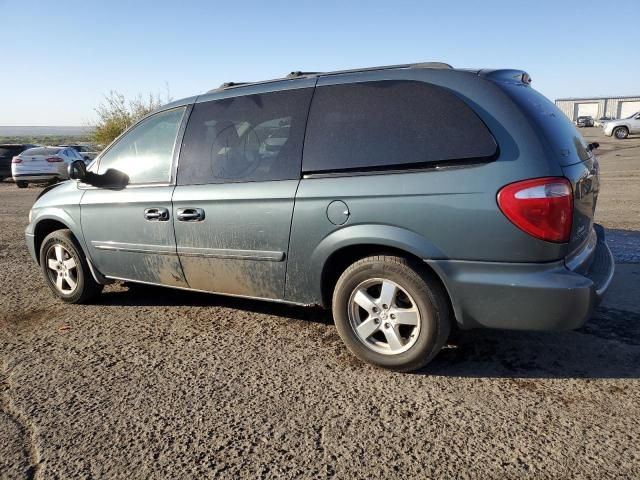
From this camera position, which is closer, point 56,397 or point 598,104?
point 56,397

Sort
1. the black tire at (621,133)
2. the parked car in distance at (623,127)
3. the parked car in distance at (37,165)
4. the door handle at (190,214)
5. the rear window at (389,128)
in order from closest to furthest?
the rear window at (389,128) → the door handle at (190,214) → the parked car in distance at (37,165) → the parked car in distance at (623,127) → the black tire at (621,133)

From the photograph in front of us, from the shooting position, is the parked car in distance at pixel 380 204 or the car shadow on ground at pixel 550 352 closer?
the parked car in distance at pixel 380 204

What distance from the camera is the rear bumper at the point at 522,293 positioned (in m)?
2.62

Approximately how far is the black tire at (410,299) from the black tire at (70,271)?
263 centimetres

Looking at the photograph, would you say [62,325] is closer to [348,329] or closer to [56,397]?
[56,397]

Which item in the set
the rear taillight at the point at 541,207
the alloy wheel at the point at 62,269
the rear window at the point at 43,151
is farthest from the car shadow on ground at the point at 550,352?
the rear window at the point at 43,151

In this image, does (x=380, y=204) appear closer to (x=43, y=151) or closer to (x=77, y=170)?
(x=77, y=170)

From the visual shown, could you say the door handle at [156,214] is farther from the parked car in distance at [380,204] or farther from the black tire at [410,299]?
the black tire at [410,299]

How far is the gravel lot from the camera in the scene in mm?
2275

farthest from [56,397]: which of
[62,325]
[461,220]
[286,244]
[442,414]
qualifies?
[461,220]

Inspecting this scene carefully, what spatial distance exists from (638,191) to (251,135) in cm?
945

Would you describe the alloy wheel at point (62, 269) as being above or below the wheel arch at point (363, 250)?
below

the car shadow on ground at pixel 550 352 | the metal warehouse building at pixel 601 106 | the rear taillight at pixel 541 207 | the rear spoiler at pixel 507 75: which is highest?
the metal warehouse building at pixel 601 106

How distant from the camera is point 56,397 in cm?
295
